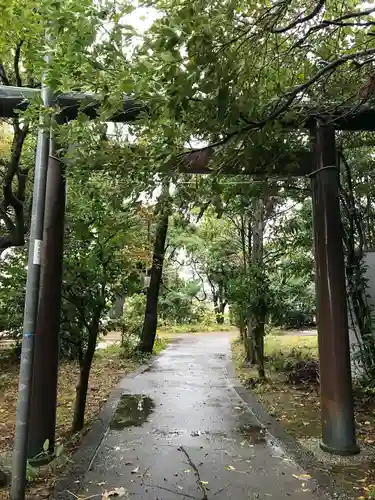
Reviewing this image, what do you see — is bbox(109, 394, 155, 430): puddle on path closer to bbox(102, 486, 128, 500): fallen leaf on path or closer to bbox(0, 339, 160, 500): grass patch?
bbox(0, 339, 160, 500): grass patch

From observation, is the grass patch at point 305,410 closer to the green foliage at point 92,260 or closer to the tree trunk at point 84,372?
the tree trunk at point 84,372

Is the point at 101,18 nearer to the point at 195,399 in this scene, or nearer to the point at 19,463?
the point at 19,463

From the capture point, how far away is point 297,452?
441cm

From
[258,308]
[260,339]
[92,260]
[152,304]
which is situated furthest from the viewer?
[152,304]

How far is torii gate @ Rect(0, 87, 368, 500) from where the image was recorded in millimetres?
4309

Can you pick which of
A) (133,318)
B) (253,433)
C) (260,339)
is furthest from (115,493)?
(133,318)

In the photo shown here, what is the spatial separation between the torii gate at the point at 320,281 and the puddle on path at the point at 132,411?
1.41 meters

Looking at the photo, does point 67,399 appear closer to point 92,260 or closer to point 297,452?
point 92,260

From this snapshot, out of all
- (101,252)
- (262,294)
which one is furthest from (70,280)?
(262,294)

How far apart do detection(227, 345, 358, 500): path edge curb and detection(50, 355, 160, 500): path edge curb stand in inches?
78.7

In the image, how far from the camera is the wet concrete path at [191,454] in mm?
3541

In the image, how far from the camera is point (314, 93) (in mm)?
3668

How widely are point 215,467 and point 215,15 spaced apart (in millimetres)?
3724

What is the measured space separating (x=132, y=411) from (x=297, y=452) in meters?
2.65
